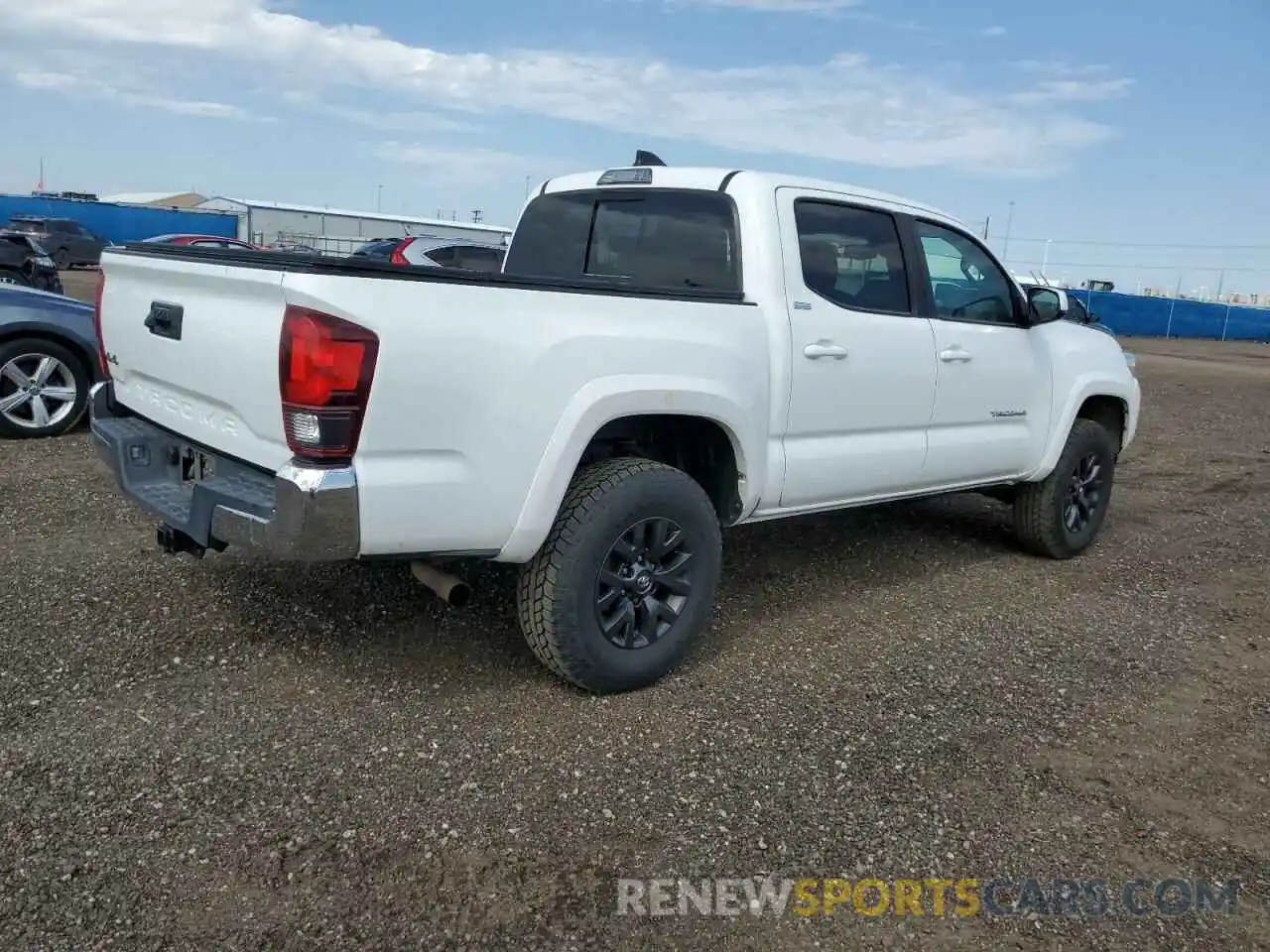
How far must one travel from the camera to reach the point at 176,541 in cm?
368

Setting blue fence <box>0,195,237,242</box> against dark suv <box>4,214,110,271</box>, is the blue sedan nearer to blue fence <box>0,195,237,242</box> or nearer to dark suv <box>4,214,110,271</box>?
dark suv <box>4,214,110,271</box>

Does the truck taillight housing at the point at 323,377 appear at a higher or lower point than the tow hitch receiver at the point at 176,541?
higher

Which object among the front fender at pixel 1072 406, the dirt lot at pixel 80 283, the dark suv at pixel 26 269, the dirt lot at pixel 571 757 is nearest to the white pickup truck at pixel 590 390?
the front fender at pixel 1072 406

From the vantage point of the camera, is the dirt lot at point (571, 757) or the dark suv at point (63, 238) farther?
the dark suv at point (63, 238)

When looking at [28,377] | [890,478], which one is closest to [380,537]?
[890,478]

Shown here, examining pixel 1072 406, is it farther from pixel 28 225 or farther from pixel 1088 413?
pixel 28 225

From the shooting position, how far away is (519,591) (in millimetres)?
3613

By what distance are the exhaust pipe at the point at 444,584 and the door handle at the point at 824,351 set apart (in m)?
1.60

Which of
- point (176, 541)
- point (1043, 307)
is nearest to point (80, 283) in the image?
point (176, 541)

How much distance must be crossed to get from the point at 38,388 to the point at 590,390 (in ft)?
18.9

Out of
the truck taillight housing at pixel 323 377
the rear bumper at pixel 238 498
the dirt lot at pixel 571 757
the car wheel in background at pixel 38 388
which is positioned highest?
the truck taillight housing at pixel 323 377

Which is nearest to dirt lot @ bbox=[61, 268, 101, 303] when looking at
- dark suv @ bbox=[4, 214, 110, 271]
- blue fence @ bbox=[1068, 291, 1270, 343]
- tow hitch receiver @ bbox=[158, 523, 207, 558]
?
dark suv @ bbox=[4, 214, 110, 271]

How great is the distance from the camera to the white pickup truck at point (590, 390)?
299cm

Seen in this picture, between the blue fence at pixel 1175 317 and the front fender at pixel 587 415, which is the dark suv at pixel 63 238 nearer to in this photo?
the blue fence at pixel 1175 317
